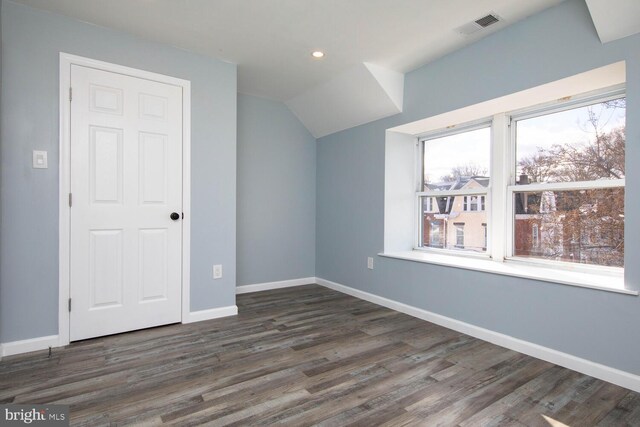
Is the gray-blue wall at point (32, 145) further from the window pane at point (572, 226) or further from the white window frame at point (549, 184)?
the window pane at point (572, 226)

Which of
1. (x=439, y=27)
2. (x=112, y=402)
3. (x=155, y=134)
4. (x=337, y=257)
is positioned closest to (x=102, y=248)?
(x=155, y=134)

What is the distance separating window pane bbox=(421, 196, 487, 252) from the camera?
312 cm

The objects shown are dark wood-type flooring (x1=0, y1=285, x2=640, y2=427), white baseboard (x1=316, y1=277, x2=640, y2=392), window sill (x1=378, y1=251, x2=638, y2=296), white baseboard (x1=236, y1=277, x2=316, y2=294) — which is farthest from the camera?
white baseboard (x1=236, y1=277, x2=316, y2=294)

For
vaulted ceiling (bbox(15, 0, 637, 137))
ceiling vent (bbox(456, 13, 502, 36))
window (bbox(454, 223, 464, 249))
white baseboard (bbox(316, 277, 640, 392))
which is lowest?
white baseboard (bbox(316, 277, 640, 392))

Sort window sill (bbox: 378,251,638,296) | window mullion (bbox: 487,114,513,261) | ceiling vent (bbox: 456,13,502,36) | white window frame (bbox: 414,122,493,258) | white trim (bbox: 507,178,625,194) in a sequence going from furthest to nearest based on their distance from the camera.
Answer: white window frame (bbox: 414,122,493,258) < window mullion (bbox: 487,114,513,261) < ceiling vent (bbox: 456,13,502,36) < white trim (bbox: 507,178,625,194) < window sill (bbox: 378,251,638,296)

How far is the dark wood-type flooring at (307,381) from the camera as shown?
162 centimetres

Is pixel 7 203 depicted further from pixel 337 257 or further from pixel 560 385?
pixel 560 385

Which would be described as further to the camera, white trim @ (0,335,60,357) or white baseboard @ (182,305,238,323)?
white baseboard @ (182,305,238,323)

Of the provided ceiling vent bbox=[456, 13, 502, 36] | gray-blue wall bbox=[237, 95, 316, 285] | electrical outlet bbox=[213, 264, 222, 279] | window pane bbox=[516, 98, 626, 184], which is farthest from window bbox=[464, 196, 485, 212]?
electrical outlet bbox=[213, 264, 222, 279]

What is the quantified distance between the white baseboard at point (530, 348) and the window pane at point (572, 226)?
697 millimetres

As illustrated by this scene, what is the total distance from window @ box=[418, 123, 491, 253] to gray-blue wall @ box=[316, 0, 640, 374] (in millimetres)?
500

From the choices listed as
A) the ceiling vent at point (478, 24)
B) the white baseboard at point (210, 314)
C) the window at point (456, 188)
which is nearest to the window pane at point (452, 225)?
the window at point (456, 188)

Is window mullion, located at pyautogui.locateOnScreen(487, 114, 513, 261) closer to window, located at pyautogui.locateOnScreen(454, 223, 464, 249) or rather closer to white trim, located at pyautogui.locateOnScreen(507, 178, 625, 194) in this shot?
white trim, located at pyautogui.locateOnScreen(507, 178, 625, 194)

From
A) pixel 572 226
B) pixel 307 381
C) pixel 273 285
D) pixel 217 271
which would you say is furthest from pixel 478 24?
pixel 273 285
